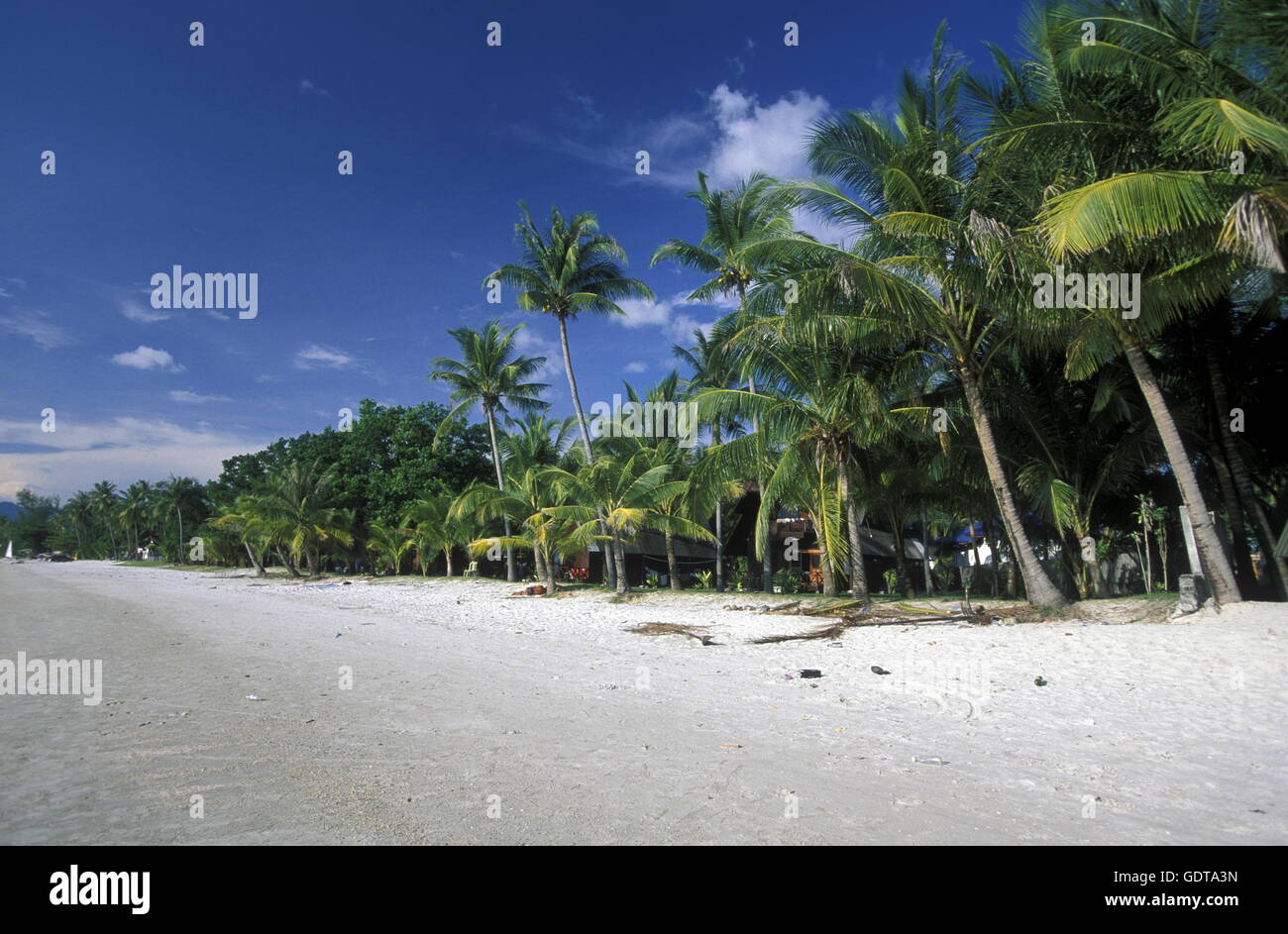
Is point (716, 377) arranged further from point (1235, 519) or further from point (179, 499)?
point (179, 499)

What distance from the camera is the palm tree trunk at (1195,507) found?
9.99m

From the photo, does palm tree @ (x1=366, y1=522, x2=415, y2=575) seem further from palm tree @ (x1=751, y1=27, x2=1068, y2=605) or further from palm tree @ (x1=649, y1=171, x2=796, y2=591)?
palm tree @ (x1=751, y1=27, x2=1068, y2=605)

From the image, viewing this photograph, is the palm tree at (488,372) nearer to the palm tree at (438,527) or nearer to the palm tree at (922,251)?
the palm tree at (438,527)

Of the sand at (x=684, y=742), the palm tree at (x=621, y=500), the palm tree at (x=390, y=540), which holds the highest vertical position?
the palm tree at (x=621, y=500)

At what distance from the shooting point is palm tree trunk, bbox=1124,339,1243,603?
32.8 ft

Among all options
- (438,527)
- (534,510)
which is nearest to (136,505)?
(438,527)

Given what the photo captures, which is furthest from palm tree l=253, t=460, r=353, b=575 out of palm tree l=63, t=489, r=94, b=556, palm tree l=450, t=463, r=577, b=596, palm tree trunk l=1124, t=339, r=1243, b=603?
palm tree l=63, t=489, r=94, b=556

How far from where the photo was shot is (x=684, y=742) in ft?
17.7

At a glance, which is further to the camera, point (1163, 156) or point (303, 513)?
point (303, 513)

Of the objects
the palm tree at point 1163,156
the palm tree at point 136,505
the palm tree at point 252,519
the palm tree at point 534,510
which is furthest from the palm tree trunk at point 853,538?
the palm tree at point 136,505

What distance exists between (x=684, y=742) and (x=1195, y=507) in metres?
9.63

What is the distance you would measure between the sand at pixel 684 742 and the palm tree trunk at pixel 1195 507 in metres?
0.62
